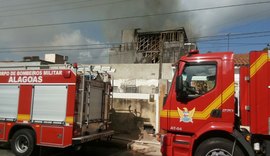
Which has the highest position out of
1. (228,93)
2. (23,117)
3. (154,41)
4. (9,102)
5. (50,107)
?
(154,41)

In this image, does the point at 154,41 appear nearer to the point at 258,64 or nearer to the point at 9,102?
the point at 9,102

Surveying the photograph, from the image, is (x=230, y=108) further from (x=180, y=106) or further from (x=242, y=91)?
(x=180, y=106)

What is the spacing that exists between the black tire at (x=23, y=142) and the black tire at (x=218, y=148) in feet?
18.2

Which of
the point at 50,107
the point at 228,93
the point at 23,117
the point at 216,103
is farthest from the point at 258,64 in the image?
the point at 23,117

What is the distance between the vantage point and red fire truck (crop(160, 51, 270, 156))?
6711 millimetres

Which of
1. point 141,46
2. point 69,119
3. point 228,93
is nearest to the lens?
point 228,93

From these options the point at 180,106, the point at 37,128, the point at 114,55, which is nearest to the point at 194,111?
the point at 180,106

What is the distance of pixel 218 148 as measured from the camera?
22.5 feet

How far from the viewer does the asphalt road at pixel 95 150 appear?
10.9 meters

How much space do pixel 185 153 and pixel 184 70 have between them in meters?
2.01

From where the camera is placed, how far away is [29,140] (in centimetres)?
985

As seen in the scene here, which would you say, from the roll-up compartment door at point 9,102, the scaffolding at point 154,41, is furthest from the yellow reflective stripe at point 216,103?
the scaffolding at point 154,41

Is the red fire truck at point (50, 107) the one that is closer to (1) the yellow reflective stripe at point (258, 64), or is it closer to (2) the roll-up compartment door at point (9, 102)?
(2) the roll-up compartment door at point (9, 102)

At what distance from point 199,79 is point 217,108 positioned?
2.63 feet
